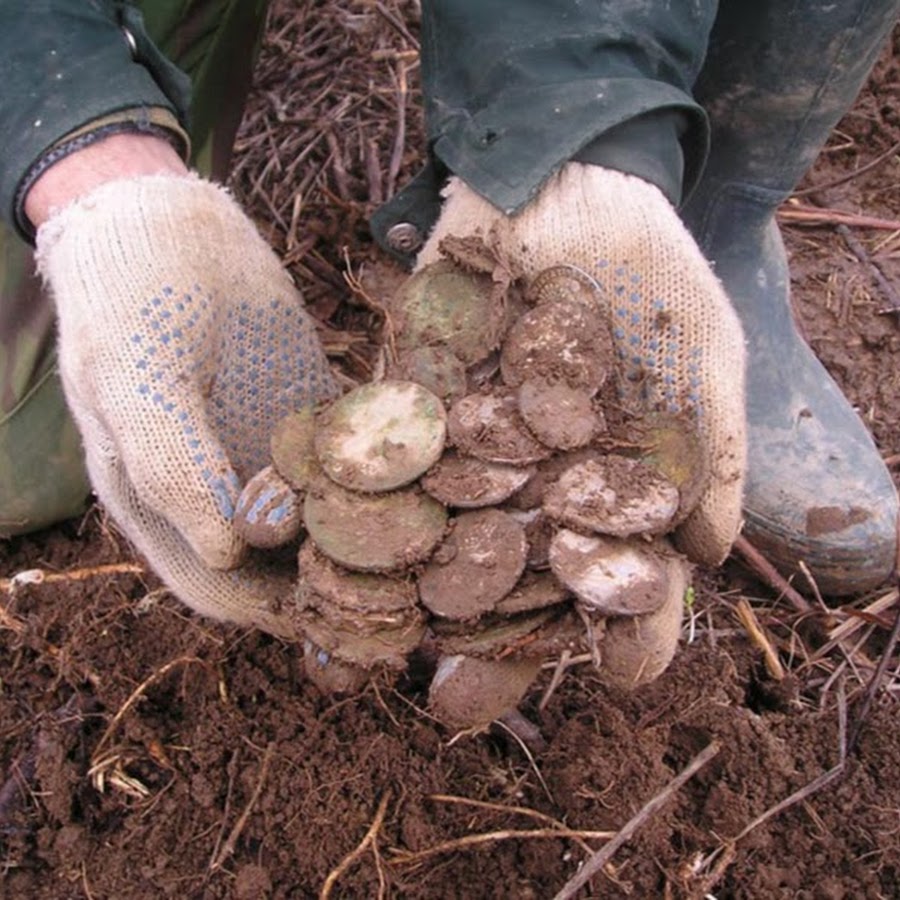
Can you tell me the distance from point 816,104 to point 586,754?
128 cm

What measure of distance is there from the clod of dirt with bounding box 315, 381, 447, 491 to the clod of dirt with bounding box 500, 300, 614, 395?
122 millimetres

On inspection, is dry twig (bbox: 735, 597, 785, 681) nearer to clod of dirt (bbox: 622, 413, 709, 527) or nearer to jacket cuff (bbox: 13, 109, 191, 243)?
clod of dirt (bbox: 622, 413, 709, 527)

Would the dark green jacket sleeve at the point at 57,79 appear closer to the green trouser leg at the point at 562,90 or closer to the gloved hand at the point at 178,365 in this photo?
the gloved hand at the point at 178,365

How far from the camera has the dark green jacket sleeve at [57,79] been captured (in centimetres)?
154

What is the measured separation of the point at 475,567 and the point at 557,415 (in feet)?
0.70

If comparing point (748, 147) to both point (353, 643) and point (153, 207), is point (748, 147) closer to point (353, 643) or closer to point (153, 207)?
point (153, 207)

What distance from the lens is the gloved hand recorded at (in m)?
1.43

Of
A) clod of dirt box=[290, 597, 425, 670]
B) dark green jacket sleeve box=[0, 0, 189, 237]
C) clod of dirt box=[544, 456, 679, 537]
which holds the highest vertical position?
dark green jacket sleeve box=[0, 0, 189, 237]

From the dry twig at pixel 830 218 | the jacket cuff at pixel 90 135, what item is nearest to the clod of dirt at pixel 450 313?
the jacket cuff at pixel 90 135

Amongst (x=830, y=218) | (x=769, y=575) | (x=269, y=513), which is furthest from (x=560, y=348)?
(x=830, y=218)

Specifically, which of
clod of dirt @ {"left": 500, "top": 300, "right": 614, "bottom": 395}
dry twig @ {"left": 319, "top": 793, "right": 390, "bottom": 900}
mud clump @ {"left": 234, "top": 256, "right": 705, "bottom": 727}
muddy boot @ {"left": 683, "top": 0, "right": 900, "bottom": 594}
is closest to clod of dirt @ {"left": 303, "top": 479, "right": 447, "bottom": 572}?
mud clump @ {"left": 234, "top": 256, "right": 705, "bottom": 727}

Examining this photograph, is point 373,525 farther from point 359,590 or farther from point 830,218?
point 830,218

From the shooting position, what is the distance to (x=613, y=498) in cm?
129

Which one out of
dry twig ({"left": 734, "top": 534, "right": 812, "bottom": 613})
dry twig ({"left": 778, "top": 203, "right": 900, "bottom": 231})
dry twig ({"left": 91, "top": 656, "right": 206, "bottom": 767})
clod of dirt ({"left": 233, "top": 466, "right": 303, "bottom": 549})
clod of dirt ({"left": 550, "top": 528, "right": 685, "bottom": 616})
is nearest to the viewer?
clod of dirt ({"left": 550, "top": 528, "right": 685, "bottom": 616})
